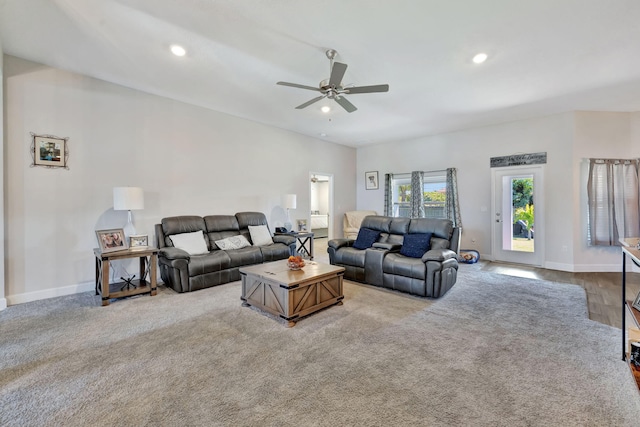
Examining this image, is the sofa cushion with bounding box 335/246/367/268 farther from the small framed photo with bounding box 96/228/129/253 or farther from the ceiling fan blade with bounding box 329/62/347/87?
the small framed photo with bounding box 96/228/129/253

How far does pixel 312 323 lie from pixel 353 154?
6433 mm

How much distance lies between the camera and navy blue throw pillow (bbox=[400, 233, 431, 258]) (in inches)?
161

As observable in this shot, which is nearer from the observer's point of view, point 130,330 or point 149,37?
point 130,330

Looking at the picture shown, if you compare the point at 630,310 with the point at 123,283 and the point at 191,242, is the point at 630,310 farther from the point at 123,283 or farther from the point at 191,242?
the point at 123,283

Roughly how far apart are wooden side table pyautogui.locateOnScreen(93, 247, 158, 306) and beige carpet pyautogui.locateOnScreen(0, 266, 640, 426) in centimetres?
25

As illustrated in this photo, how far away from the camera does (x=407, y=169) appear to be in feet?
24.5

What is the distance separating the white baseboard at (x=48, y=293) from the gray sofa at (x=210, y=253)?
94cm

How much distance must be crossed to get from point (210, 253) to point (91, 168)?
Answer: 2014mm

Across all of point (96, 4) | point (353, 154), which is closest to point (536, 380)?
point (96, 4)

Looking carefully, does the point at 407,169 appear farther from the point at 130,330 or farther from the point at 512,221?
the point at 130,330

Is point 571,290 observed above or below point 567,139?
below

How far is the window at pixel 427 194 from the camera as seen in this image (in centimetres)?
696

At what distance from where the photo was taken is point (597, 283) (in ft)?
14.4

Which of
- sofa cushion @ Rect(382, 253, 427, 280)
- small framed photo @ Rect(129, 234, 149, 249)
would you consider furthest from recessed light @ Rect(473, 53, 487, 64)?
small framed photo @ Rect(129, 234, 149, 249)
